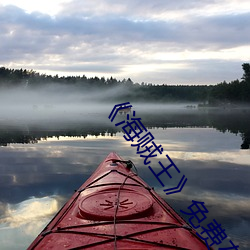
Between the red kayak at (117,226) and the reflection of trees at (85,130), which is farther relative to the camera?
the reflection of trees at (85,130)

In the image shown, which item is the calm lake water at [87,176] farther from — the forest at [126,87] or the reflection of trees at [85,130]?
the forest at [126,87]

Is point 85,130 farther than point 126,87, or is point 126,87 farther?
point 126,87

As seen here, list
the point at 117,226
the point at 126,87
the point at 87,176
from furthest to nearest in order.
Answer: the point at 126,87 → the point at 87,176 → the point at 117,226

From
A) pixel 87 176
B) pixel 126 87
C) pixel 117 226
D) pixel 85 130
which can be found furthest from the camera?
pixel 126 87

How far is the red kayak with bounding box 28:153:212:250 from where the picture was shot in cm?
421

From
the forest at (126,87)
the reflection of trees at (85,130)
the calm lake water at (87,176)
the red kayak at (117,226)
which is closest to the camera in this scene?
the red kayak at (117,226)

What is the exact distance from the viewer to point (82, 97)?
16912 centimetres

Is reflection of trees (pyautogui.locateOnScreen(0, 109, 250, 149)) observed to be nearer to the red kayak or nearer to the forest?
the red kayak

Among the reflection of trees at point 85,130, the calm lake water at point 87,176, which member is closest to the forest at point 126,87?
the reflection of trees at point 85,130

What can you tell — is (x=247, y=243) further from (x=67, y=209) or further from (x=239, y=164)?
(x=239, y=164)

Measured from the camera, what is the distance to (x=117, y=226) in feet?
15.3

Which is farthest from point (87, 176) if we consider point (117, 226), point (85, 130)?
point (85, 130)

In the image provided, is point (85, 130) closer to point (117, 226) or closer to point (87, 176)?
point (87, 176)

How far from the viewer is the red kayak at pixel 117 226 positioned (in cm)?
421
